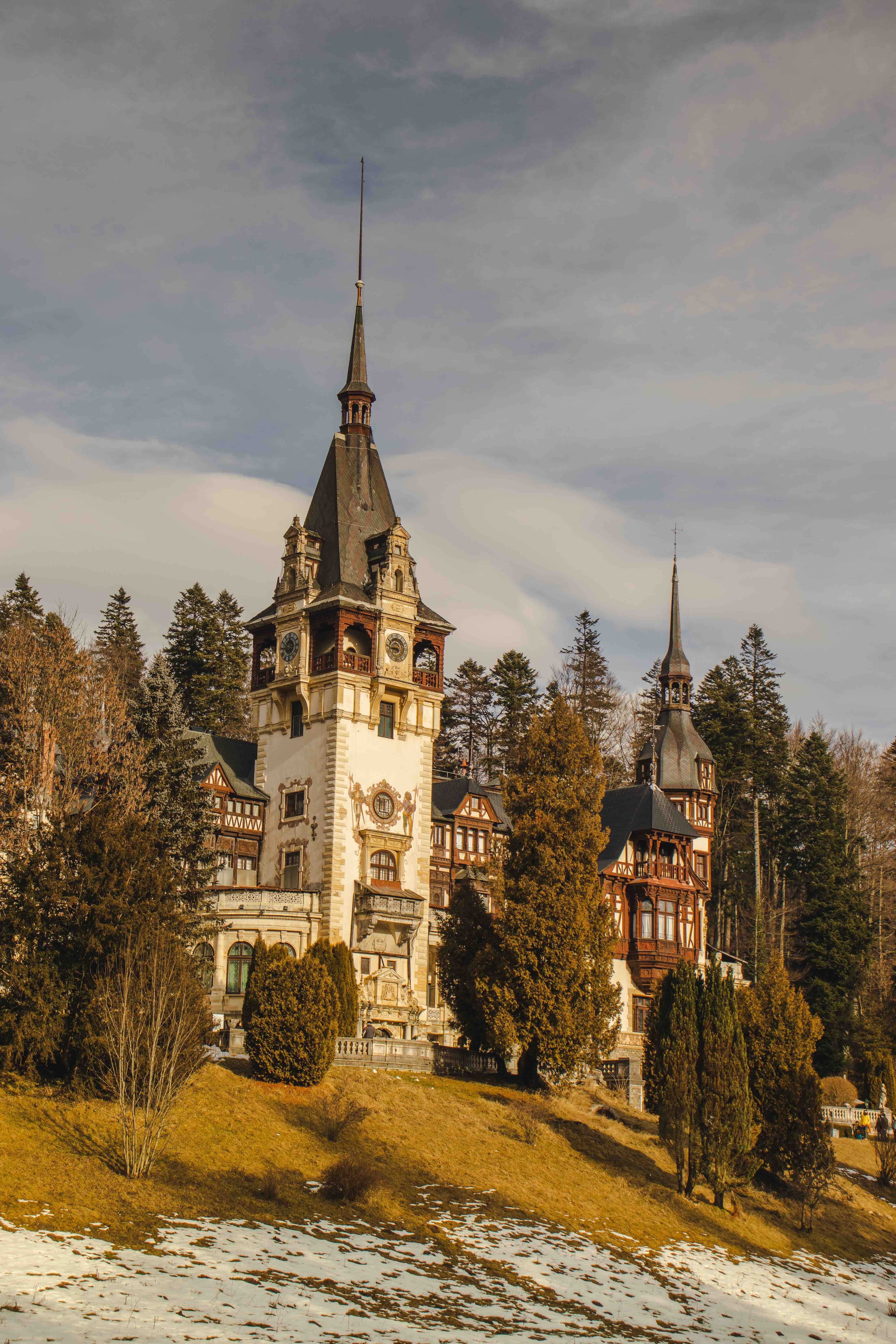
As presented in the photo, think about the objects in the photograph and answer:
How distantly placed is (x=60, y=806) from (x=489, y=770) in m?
51.0

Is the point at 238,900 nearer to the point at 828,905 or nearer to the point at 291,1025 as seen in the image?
the point at 291,1025

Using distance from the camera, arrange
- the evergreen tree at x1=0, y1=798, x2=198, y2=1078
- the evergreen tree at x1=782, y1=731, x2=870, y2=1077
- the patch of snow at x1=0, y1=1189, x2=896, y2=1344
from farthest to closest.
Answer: the evergreen tree at x1=782, y1=731, x2=870, y2=1077 → the evergreen tree at x1=0, y1=798, x2=198, y2=1078 → the patch of snow at x1=0, y1=1189, x2=896, y2=1344

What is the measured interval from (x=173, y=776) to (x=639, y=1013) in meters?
28.0

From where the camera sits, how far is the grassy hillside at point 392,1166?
26562 millimetres

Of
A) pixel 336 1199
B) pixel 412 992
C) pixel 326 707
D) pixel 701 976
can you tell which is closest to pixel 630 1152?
pixel 701 976

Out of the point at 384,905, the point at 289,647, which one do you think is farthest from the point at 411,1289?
the point at 289,647

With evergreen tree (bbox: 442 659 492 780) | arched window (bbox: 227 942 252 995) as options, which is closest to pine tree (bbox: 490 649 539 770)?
evergreen tree (bbox: 442 659 492 780)

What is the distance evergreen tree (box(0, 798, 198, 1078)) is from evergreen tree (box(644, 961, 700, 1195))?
46.1 feet

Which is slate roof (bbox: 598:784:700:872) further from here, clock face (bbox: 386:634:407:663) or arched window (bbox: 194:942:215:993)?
arched window (bbox: 194:942:215:993)

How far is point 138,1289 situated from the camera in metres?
21.3

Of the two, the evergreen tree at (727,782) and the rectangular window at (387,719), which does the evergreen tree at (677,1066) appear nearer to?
the rectangular window at (387,719)

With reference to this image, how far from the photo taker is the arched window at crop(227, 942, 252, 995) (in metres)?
51.7

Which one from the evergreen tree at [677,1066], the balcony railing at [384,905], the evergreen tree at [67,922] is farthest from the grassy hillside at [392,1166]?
the balcony railing at [384,905]

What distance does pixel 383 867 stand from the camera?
2207 inches
